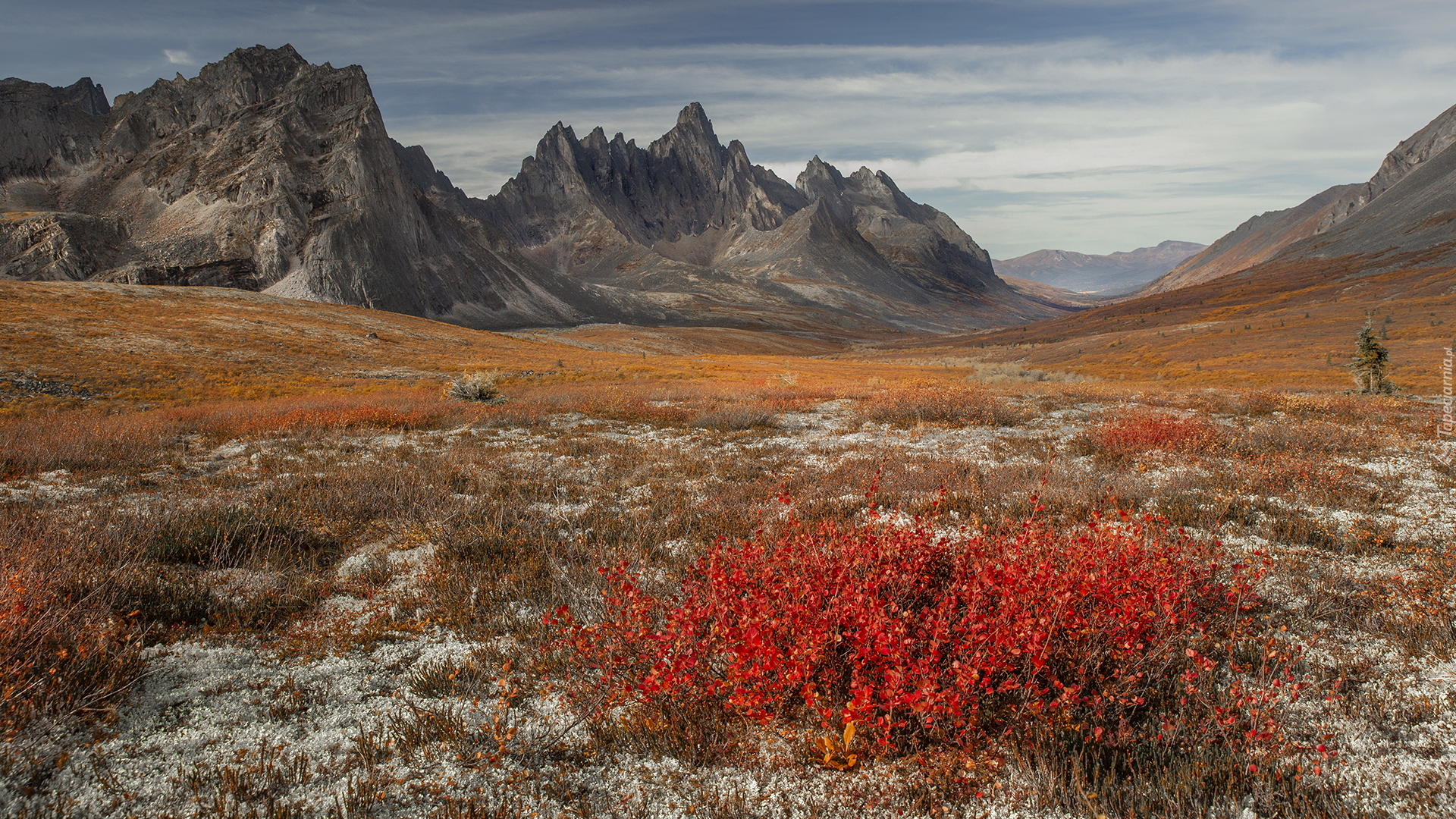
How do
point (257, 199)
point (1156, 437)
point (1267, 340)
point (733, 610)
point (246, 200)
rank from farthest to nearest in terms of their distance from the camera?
point (246, 200) < point (257, 199) < point (1267, 340) < point (1156, 437) < point (733, 610)

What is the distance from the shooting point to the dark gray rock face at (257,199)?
8862 centimetres

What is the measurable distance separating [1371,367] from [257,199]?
123 meters

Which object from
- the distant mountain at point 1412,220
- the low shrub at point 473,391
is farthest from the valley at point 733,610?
the distant mountain at point 1412,220

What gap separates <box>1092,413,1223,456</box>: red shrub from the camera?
1201 centimetres

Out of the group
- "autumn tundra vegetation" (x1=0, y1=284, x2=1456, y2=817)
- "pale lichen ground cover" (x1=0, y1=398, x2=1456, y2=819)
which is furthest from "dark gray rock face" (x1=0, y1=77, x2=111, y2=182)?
"pale lichen ground cover" (x1=0, y1=398, x2=1456, y2=819)

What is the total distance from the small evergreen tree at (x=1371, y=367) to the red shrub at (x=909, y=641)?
1178 inches

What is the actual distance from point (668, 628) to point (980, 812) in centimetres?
219

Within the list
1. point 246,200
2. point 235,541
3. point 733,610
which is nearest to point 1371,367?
point 733,610

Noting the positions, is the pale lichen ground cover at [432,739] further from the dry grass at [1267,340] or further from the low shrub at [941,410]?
the dry grass at [1267,340]

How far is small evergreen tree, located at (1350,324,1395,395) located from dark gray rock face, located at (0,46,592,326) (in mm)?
108327

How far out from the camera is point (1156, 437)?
41.5 ft

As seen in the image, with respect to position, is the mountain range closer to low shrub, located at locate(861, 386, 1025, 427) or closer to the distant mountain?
low shrub, located at locate(861, 386, 1025, 427)

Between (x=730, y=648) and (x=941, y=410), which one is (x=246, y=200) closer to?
(x=941, y=410)

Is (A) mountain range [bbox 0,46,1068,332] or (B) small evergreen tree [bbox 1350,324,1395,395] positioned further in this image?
(A) mountain range [bbox 0,46,1068,332]
